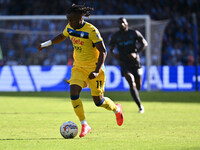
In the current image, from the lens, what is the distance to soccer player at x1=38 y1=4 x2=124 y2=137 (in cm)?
766

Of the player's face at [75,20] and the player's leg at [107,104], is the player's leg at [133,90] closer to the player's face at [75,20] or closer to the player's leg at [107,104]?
the player's leg at [107,104]

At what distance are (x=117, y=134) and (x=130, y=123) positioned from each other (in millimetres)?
1744

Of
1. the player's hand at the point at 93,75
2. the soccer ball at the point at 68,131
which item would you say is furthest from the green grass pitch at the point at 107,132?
the player's hand at the point at 93,75

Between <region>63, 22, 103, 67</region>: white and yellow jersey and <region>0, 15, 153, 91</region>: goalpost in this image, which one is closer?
<region>63, 22, 103, 67</region>: white and yellow jersey

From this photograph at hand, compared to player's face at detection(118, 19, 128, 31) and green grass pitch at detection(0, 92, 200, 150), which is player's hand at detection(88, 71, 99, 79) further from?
player's face at detection(118, 19, 128, 31)

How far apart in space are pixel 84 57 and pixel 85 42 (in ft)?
0.82

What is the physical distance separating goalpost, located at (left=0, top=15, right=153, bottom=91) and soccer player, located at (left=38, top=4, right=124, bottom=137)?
1362cm

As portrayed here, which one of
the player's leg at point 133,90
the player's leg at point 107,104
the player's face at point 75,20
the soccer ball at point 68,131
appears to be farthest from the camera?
the player's leg at point 133,90

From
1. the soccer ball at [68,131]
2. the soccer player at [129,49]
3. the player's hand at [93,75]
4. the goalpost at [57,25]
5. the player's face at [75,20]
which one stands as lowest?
the goalpost at [57,25]

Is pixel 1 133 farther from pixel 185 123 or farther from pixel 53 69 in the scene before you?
pixel 53 69

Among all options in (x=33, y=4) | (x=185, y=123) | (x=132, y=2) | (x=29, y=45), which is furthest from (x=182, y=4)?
(x=185, y=123)

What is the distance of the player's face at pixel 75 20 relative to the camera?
300 inches

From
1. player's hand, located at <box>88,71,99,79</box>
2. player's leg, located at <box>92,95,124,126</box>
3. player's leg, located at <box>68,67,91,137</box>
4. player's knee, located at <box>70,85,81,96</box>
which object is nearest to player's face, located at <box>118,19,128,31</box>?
player's leg, located at <box>92,95,124,126</box>

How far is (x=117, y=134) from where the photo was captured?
773 cm
